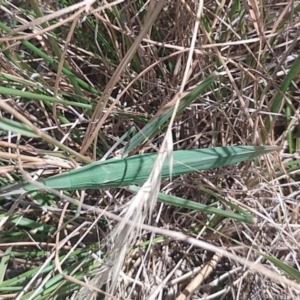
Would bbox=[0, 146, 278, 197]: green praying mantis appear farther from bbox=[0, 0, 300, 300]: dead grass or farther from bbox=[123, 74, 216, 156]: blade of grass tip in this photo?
bbox=[0, 0, 300, 300]: dead grass

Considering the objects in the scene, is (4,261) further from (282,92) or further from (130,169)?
(282,92)

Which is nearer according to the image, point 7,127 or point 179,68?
point 7,127

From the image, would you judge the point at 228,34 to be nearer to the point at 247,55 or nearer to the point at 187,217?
the point at 247,55

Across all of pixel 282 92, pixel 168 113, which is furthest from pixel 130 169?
pixel 282 92

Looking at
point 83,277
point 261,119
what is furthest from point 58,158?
point 261,119

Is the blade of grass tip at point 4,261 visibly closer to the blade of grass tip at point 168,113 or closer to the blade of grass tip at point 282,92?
the blade of grass tip at point 168,113

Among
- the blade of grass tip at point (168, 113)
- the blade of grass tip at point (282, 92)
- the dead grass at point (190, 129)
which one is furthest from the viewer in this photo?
the dead grass at point (190, 129)

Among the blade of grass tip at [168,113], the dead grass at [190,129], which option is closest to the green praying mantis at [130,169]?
the blade of grass tip at [168,113]
